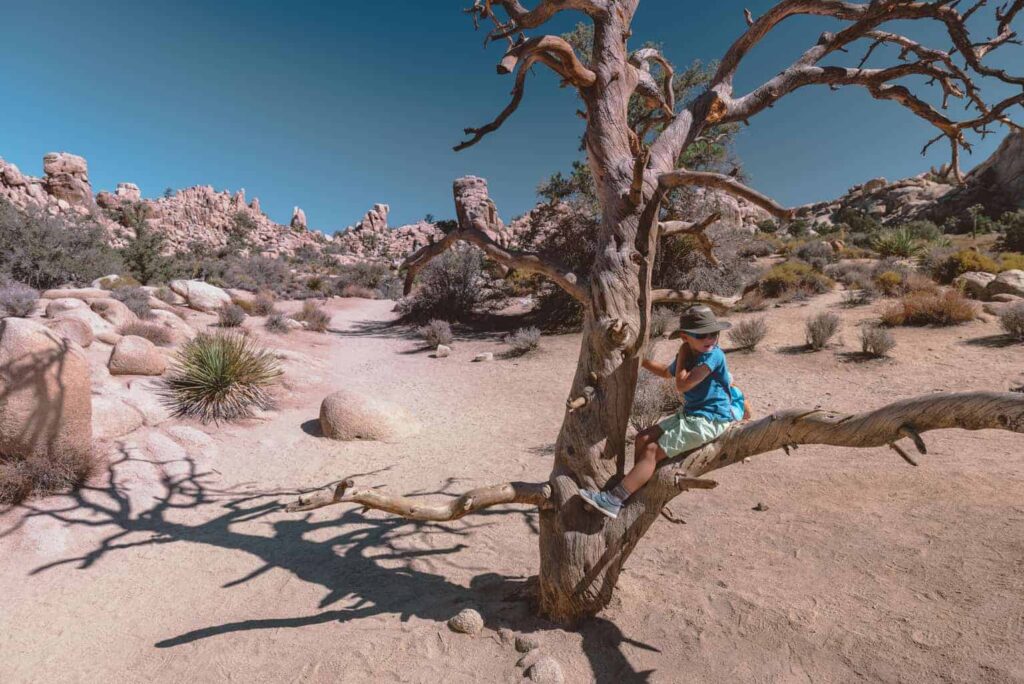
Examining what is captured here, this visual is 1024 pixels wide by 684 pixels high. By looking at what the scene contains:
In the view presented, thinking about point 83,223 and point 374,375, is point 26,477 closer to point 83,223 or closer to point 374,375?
point 374,375

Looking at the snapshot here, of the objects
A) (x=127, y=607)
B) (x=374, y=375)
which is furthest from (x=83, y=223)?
(x=127, y=607)

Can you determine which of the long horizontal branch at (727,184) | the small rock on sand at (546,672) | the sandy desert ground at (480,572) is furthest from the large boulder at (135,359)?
the long horizontal branch at (727,184)

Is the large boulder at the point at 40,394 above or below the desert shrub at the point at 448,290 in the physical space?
below

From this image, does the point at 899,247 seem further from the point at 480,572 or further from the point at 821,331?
the point at 480,572

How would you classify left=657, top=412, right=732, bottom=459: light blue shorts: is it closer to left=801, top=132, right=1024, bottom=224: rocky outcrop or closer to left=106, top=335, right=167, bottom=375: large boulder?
left=106, top=335, right=167, bottom=375: large boulder

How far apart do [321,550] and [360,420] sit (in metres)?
2.63

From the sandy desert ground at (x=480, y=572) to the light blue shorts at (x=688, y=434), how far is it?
1.19m

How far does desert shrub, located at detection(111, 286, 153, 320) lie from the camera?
10305 millimetres

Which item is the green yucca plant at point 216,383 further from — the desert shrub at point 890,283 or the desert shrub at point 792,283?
the desert shrub at point 890,283

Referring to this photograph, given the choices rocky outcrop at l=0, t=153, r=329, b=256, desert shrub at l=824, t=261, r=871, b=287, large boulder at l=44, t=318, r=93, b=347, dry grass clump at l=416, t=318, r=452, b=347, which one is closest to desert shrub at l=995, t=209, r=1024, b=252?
desert shrub at l=824, t=261, r=871, b=287

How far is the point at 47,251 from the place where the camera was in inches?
523

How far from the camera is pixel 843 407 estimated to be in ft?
20.1

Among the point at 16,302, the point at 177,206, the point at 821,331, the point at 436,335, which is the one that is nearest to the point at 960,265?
the point at 821,331

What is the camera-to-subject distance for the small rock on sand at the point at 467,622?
9.53 ft
